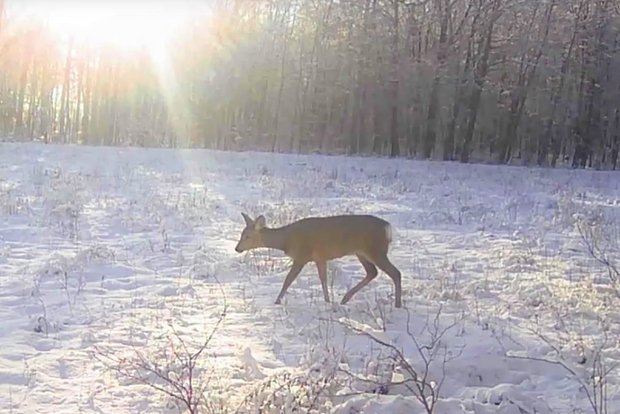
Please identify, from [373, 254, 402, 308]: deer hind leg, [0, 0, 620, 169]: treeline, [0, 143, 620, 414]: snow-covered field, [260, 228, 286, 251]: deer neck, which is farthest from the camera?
[0, 0, 620, 169]: treeline

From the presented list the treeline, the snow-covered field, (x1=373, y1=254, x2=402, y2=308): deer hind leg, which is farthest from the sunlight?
(x1=373, y1=254, x2=402, y2=308): deer hind leg

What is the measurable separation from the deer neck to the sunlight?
117ft

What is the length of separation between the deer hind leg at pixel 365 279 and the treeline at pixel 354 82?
87.3 ft

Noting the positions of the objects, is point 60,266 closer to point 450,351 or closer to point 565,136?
point 450,351

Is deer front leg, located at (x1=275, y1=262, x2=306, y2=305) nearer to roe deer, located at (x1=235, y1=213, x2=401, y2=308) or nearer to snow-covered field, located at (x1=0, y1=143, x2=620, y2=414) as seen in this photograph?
roe deer, located at (x1=235, y1=213, x2=401, y2=308)

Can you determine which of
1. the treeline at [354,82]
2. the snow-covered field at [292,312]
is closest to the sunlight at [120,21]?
the treeline at [354,82]

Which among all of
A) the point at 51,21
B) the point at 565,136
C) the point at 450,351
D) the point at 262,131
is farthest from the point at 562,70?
the point at 450,351

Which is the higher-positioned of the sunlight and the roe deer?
the sunlight

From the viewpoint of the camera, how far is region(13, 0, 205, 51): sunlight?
140 ft

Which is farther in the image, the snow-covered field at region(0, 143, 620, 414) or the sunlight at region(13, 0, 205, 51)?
the sunlight at region(13, 0, 205, 51)

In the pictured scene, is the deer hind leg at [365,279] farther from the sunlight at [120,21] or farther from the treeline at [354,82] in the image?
the sunlight at [120,21]

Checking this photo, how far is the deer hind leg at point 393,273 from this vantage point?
733 centimetres

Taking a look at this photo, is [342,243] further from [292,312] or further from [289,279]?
[292,312]

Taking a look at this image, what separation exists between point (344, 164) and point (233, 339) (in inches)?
783
